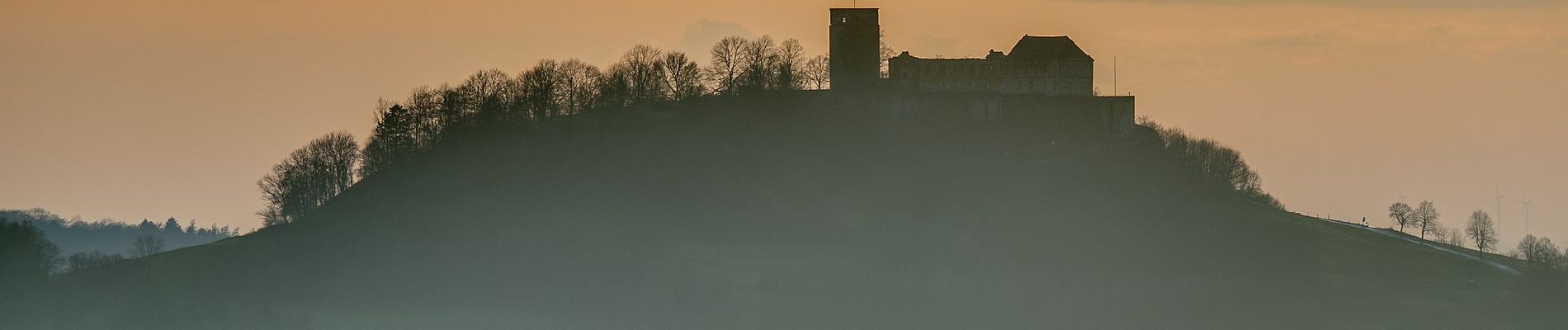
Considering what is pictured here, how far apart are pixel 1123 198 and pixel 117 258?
44812 mm

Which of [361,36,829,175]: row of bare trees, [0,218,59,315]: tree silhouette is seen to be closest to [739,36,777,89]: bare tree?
[361,36,829,175]: row of bare trees

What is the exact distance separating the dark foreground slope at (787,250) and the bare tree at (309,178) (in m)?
3.09

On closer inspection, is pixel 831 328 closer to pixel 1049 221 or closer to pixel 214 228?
pixel 1049 221

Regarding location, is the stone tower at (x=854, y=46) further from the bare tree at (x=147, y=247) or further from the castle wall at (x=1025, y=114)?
the bare tree at (x=147, y=247)

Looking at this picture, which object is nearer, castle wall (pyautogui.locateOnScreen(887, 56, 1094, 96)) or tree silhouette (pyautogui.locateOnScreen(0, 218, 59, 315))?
tree silhouette (pyautogui.locateOnScreen(0, 218, 59, 315))

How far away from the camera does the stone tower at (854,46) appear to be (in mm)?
115875

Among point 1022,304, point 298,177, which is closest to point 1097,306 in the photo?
point 1022,304

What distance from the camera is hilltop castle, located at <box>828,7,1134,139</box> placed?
382 ft

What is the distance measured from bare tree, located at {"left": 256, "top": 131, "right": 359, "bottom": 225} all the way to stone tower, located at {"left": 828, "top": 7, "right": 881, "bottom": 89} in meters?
22.4

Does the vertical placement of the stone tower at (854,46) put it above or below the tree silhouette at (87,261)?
above

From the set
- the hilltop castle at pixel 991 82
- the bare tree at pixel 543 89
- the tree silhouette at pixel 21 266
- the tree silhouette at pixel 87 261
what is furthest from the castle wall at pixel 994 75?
the tree silhouette at pixel 21 266

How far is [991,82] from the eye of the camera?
12219 centimetres

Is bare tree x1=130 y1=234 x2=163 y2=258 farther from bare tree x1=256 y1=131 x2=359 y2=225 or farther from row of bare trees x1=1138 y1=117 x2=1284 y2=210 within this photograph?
row of bare trees x1=1138 y1=117 x2=1284 y2=210

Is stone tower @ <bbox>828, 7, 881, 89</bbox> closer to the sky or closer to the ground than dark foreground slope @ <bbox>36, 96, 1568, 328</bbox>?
closer to the sky
